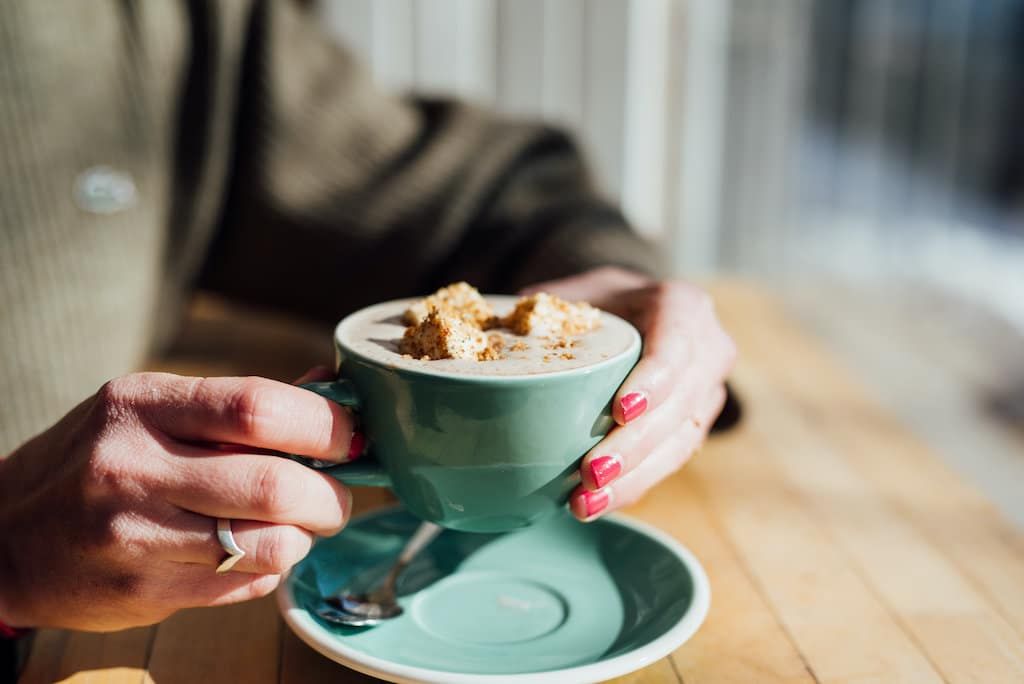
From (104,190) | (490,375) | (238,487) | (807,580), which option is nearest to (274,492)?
(238,487)

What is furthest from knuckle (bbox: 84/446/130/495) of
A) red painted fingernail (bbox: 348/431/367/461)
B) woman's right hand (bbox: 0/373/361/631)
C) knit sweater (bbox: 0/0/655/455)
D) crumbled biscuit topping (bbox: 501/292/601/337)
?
knit sweater (bbox: 0/0/655/455)

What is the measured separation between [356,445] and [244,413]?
0.07 meters

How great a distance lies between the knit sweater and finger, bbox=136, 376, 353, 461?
445 millimetres

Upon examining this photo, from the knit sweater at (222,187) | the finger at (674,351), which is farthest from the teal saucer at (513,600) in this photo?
the knit sweater at (222,187)

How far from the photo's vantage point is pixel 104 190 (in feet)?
3.15

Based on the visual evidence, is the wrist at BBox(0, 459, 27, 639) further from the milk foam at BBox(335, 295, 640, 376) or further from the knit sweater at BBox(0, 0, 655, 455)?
the knit sweater at BBox(0, 0, 655, 455)

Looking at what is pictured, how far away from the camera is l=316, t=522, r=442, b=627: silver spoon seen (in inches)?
19.8

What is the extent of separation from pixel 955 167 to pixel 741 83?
126 centimetres

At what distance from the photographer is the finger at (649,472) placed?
0.50m

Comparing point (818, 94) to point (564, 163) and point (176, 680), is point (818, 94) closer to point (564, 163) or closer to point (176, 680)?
point (564, 163)

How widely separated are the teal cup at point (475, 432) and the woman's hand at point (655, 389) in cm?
1

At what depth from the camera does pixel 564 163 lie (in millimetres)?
1041

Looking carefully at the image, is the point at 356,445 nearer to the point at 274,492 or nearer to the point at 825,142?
the point at 274,492

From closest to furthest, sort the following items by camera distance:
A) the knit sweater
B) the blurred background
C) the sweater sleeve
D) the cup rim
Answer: the cup rim → the knit sweater → the sweater sleeve → the blurred background
